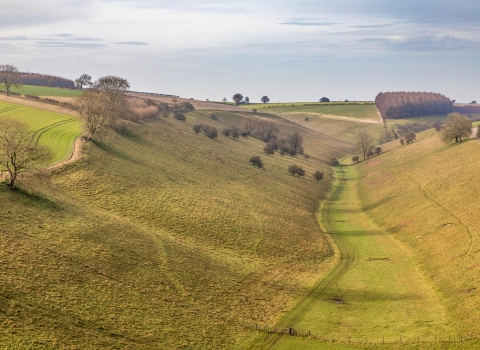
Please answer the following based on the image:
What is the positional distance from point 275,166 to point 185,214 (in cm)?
5343

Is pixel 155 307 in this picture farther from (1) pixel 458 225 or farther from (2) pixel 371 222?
(2) pixel 371 222

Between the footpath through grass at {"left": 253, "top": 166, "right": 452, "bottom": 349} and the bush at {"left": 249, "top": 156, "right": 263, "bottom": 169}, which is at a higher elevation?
the bush at {"left": 249, "top": 156, "right": 263, "bottom": 169}

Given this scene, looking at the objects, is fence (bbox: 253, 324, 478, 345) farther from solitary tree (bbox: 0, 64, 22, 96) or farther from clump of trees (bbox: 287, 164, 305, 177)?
solitary tree (bbox: 0, 64, 22, 96)

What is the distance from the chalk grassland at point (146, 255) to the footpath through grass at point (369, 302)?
2.42 meters

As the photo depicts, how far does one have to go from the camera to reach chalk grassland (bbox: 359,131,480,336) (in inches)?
1907

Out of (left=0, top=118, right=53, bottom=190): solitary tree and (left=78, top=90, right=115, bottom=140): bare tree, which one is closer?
(left=0, top=118, right=53, bottom=190): solitary tree

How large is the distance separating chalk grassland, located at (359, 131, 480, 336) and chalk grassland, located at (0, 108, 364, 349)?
487 inches

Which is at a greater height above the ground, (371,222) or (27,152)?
(27,152)

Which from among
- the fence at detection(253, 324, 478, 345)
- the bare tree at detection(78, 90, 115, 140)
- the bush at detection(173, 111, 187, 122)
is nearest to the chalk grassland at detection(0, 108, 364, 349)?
the fence at detection(253, 324, 478, 345)

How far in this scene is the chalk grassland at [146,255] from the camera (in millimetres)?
37219

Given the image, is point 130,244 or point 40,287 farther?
point 130,244

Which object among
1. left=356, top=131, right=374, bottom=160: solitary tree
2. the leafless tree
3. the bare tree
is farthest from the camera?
the leafless tree

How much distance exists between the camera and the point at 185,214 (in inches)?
2574

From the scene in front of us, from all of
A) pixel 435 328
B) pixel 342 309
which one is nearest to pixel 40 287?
pixel 342 309
